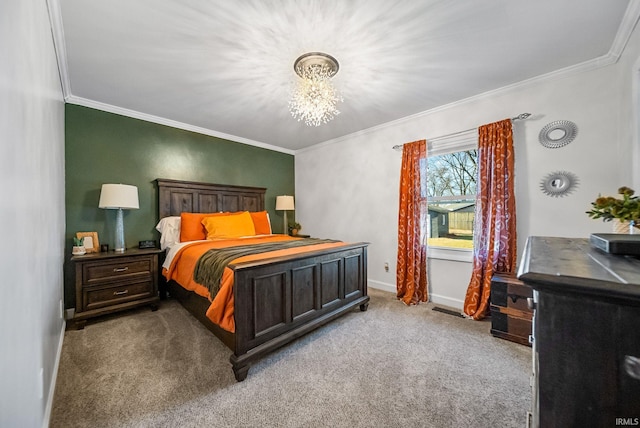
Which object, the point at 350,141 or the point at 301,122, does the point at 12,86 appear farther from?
the point at 350,141

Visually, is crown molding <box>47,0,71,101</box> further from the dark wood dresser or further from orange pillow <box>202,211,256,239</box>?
the dark wood dresser

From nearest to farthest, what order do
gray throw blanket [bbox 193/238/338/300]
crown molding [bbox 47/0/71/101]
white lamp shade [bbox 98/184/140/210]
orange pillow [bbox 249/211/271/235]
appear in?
crown molding [bbox 47/0/71/101]
gray throw blanket [bbox 193/238/338/300]
white lamp shade [bbox 98/184/140/210]
orange pillow [bbox 249/211/271/235]

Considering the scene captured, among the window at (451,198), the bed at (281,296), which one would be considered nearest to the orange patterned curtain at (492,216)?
the window at (451,198)

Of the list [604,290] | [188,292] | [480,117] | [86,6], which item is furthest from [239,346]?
[480,117]

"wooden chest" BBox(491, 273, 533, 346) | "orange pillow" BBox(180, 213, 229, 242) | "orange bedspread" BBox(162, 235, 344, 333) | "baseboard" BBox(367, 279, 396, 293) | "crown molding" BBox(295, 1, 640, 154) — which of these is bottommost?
"baseboard" BBox(367, 279, 396, 293)

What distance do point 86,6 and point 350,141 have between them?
127 inches

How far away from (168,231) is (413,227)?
3228 mm

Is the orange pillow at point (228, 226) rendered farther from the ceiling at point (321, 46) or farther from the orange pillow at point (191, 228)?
the ceiling at point (321, 46)

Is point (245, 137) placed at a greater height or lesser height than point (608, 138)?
greater

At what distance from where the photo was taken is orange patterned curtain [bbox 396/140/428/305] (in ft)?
10.5

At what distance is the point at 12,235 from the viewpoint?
925 millimetres

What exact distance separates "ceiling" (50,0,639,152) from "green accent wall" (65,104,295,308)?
337 mm

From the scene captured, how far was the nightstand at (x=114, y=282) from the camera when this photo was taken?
2.48 meters

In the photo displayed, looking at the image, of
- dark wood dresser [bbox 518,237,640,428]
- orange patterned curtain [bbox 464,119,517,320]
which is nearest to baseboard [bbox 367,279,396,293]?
orange patterned curtain [bbox 464,119,517,320]
